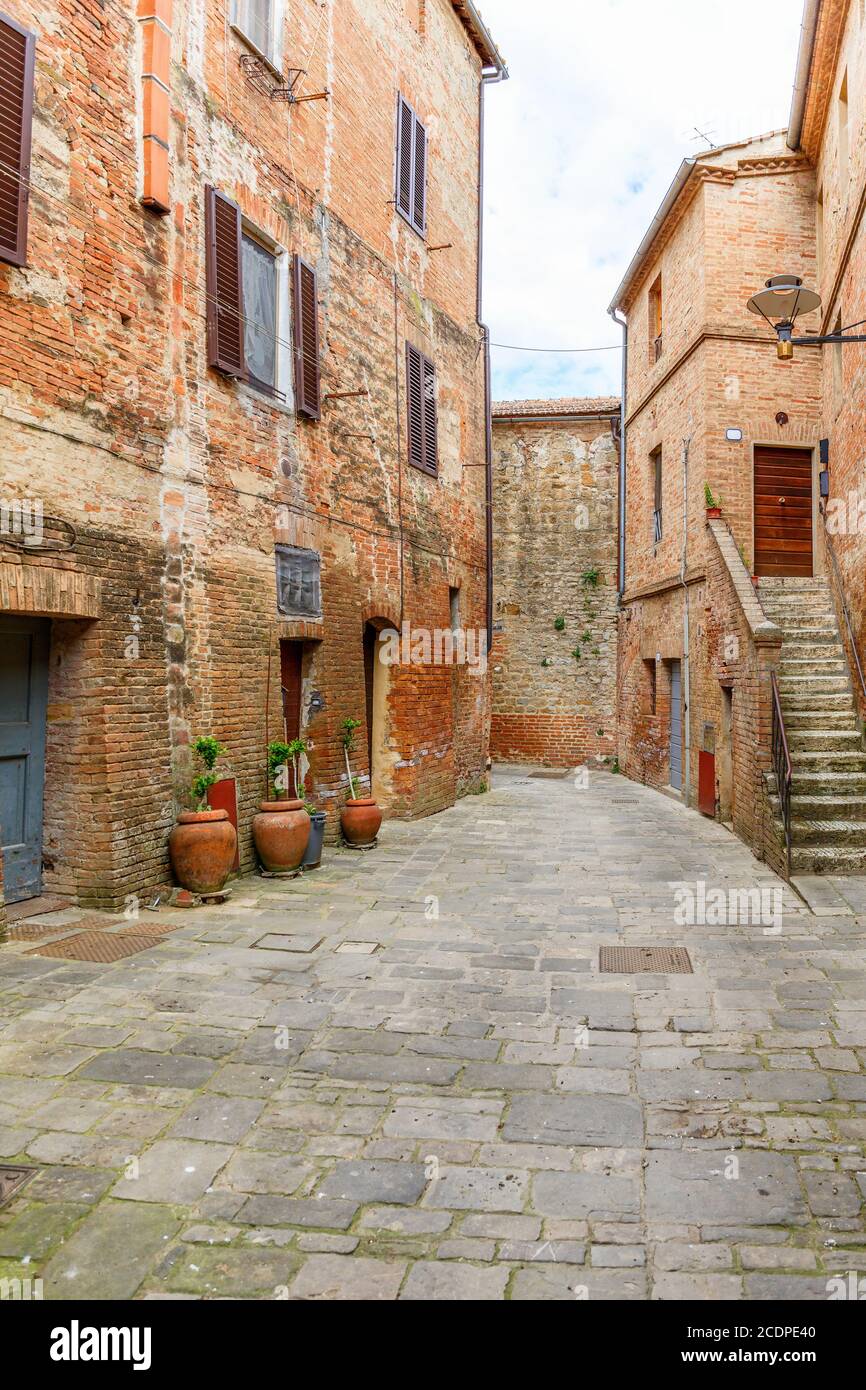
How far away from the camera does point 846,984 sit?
5.27 meters

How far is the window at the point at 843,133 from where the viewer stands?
34.5 ft

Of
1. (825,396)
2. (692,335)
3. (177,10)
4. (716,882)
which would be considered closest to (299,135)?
(177,10)

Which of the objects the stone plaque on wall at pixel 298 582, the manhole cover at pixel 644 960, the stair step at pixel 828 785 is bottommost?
the manhole cover at pixel 644 960

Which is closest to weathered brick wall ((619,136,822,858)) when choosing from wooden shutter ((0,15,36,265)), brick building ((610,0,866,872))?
brick building ((610,0,866,872))

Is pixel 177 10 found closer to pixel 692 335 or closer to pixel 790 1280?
pixel 692 335

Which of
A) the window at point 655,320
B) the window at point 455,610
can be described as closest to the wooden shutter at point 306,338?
the window at point 455,610

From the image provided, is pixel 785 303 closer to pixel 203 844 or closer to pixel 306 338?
pixel 306 338

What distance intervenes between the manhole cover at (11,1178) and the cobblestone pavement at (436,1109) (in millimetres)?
67

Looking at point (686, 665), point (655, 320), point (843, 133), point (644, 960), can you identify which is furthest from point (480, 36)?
point (644, 960)

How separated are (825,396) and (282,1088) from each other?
1167cm

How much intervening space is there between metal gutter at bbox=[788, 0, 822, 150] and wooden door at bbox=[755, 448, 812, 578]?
4.40 meters

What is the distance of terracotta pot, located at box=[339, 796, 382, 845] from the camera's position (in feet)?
31.7

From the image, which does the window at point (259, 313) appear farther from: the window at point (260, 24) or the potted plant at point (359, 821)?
the potted plant at point (359, 821)

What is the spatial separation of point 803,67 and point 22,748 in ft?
40.2
